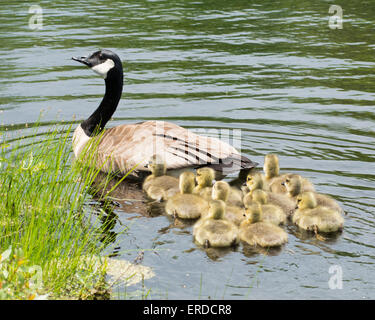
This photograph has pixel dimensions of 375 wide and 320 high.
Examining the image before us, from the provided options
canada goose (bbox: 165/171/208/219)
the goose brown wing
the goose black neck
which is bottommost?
canada goose (bbox: 165/171/208/219)

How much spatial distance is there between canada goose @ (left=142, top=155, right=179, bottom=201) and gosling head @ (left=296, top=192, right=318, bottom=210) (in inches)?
72.1

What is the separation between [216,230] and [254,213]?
494mm

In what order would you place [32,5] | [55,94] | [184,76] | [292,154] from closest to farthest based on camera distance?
1. [292,154]
2. [55,94]
3. [184,76]
4. [32,5]

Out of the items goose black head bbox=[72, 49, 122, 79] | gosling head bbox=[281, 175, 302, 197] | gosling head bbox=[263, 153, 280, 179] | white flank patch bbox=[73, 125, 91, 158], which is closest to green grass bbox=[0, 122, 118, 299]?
gosling head bbox=[281, 175, 302, 197]

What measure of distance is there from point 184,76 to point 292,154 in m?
5.52

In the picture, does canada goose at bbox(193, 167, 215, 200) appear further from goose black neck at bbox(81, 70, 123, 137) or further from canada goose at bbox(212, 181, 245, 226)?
goose black neck at bbox(81, 70, 123, 137)

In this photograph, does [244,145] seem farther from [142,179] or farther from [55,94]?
[55,94]

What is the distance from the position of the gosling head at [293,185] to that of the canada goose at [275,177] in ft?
0.26

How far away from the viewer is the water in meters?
6.81

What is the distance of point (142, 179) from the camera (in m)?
9.88

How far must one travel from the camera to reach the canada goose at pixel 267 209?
25.3 feet

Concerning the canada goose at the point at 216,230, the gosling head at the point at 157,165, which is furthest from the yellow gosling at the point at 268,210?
the gosling head at the point at 157,165
